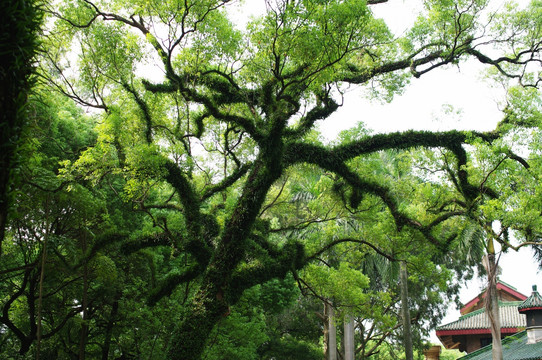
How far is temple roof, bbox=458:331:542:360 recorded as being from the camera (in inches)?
406

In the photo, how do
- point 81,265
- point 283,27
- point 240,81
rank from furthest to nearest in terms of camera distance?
point 240,81 < point 81,265 < point 283,27

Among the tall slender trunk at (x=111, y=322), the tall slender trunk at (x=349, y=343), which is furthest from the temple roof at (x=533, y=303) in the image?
→ the tall slender trunk at (x=111, y=322)

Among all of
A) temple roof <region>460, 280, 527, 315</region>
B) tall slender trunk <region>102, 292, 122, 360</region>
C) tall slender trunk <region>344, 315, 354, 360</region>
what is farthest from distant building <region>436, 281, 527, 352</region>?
tall slender trunk <region>102, 292, 122, 360</region>

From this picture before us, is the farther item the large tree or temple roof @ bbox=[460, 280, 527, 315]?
temple roof @ bbox=[460, 280, 527, 315]

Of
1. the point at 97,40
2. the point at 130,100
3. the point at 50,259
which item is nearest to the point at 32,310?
the point at 50,259

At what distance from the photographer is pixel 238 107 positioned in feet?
30.6

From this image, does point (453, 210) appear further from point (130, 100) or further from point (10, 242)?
point (10, 242)

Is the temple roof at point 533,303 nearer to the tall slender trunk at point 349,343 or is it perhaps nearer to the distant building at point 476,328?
the distant building at point 476,328

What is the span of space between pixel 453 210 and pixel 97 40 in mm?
7196

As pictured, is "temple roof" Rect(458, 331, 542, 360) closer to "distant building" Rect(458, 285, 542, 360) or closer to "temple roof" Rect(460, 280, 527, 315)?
"distant building" Rect(458, 285, 542, 360)

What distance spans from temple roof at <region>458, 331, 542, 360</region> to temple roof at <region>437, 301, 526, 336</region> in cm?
125

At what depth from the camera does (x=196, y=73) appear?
7.95 metres

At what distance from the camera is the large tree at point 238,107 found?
6.39 m

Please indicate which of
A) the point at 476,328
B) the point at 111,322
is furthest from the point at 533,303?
the point at 111,322
